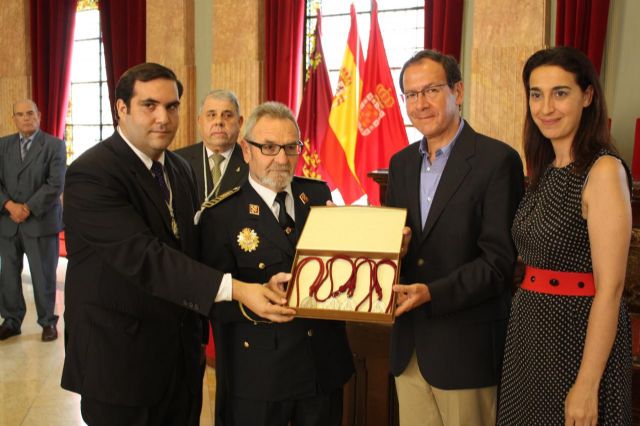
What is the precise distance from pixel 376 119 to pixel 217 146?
233cm

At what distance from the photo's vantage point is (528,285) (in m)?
2.02

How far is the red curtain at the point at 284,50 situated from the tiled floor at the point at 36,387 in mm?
3269

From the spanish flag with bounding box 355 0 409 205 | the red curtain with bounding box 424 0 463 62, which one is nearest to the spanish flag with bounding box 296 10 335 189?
the spanish flag with bounding box 355 0 409 205

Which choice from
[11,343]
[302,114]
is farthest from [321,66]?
[11,343]

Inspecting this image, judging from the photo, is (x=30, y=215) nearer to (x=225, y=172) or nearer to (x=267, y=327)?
(x=225, y=172)

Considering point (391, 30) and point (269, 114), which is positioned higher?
point (391, 30)

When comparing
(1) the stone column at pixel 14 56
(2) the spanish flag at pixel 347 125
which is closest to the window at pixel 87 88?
(1) the stone column at pixel 14 56

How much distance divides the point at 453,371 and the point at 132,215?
1.15 meters

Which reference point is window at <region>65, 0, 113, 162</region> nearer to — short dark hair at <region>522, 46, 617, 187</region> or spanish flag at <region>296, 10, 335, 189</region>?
spanish flag at <region>296, 10, 335, 189</region>

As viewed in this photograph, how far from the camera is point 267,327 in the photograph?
2156 mm

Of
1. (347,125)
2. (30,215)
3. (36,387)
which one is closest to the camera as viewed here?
(36,387)

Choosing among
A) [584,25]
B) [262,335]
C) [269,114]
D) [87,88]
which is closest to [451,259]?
[262,335]

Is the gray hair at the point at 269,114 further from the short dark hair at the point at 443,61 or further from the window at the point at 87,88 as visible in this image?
the window at the point at 87,88

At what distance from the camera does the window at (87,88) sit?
9.13 meters
